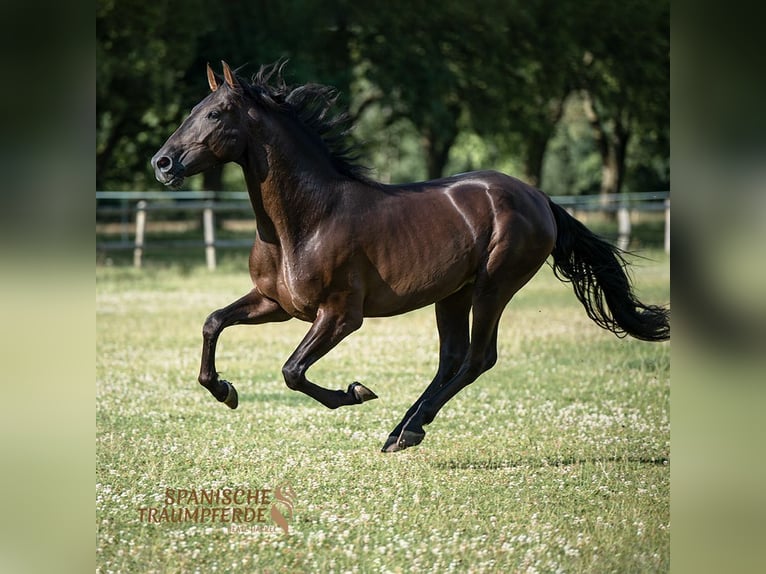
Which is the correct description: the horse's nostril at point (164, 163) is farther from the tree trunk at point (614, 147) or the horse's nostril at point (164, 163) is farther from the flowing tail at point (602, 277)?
the tree trunk at point (614, 147)

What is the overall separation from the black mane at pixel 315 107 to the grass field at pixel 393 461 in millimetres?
2005

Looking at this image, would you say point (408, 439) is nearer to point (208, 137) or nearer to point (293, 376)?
point (293, 376)

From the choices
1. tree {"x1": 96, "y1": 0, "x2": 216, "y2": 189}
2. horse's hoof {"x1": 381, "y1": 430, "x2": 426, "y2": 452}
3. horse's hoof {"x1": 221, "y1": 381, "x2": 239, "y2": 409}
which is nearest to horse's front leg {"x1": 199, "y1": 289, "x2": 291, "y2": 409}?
horse's hoof {"x1": 221, "y1": 381, "x2": 239, "y2": 409}

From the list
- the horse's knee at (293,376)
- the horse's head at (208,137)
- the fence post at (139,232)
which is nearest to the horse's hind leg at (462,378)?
the horse's knee at (293,376)

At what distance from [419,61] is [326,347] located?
77.4ft

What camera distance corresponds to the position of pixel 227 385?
19.1 feet

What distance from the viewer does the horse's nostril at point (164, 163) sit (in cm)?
521

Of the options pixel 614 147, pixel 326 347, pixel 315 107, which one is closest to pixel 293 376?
pixel 326 347

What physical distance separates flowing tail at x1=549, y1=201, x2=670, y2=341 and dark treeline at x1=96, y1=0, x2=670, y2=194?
15.6 metres

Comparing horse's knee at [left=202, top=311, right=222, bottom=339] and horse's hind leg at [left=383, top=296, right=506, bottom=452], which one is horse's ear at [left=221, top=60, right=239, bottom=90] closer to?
horse's knee at [left=202, top=311, right=222, bottom=339]

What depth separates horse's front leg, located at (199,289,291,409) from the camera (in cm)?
582

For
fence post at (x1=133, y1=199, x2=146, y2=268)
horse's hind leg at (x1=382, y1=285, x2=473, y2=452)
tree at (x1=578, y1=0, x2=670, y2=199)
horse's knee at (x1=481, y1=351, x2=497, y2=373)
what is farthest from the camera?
tree at (x1=578, y1=0, x2=670, y2=199)
